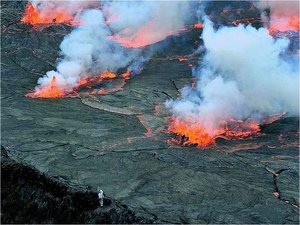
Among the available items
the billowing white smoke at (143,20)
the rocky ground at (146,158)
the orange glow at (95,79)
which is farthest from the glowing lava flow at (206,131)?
the billowing white smoke at (143,20)

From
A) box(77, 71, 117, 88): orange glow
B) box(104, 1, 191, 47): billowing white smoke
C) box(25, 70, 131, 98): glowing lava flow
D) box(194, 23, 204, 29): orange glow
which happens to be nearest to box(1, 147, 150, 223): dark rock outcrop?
box(25, 70, 131, 98): glowing lava flow

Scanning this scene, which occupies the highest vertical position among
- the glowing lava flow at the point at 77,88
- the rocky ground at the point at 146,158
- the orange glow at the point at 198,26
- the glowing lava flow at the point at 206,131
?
the orange glow at the point at 198,26

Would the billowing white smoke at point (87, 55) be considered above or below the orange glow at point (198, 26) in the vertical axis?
below

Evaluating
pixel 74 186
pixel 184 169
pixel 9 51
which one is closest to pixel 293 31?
pixel 9 51

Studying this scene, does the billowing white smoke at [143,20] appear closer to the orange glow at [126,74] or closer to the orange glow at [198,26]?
the orange glow at [198,26]

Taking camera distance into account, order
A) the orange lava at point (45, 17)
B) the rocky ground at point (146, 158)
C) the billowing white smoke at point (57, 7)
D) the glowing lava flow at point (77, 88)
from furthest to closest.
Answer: the billowing white smoke at point (57, 7) < the orange lava at point (45, 17) < the glowing lava flow at point (77, 88) < the rocky ground at point (146, 158)

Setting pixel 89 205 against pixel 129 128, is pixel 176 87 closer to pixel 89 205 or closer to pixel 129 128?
pixel 129 128

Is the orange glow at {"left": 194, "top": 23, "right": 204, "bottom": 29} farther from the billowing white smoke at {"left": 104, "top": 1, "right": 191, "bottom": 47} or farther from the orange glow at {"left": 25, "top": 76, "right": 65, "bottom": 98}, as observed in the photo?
the orange glow at {"left": 25, "top": 76, "right": 65, "bottom": 98}
